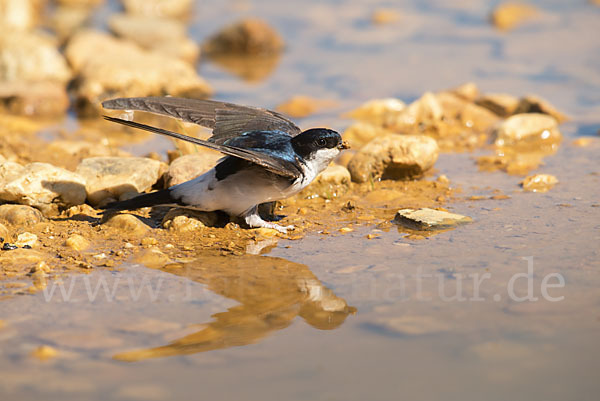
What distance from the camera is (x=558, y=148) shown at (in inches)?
282

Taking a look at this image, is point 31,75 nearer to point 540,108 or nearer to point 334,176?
point 334,176

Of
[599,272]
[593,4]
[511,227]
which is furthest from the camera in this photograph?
[593,4]

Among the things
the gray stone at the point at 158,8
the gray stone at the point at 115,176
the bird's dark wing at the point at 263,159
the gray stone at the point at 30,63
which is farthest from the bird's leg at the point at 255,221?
the gray stone at the point at 158,8

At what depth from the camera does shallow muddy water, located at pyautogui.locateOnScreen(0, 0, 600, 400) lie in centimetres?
312

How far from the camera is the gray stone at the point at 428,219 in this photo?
504cm

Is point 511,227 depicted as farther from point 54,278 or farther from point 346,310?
point 54,278

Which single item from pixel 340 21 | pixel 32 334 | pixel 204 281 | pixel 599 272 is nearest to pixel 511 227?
pixel 599 272

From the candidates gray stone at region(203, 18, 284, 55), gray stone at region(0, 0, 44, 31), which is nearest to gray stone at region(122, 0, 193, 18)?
gray stone at region(0, 0, 44, 31)

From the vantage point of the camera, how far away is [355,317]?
3.72 m

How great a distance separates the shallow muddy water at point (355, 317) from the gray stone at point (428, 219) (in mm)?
141

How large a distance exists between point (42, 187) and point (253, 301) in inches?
85.7

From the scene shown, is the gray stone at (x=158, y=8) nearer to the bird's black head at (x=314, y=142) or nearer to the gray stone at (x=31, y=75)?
the gray stone at (x=31, y=75)

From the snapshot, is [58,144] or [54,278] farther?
[58,144]

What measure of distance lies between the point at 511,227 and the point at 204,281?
209 cm
